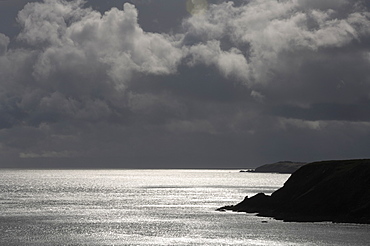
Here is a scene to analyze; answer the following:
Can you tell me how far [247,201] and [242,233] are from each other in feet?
143

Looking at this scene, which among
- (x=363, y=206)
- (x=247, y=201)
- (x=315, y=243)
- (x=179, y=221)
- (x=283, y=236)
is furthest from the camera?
(x=247, y=201)

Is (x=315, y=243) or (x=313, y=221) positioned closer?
(x=315, y=243)

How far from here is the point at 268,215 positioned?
448 feet

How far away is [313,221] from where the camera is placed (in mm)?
123188

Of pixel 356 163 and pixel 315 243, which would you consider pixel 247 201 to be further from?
pixel 315 243

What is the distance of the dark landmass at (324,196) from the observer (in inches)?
4798

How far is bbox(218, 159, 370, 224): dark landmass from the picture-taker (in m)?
122

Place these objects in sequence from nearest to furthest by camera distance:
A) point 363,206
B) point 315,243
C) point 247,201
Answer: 1. point 315,243
2. point 363,206
3. point 247,201

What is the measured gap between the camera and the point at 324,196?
420 feet

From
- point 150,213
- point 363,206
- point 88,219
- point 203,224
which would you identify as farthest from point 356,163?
point 88,219

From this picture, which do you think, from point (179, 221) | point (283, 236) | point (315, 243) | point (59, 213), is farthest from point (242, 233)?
point (59, 213)

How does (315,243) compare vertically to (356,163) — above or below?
below

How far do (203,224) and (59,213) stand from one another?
4863 cm

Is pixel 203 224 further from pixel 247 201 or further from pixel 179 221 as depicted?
pixel 247 201
